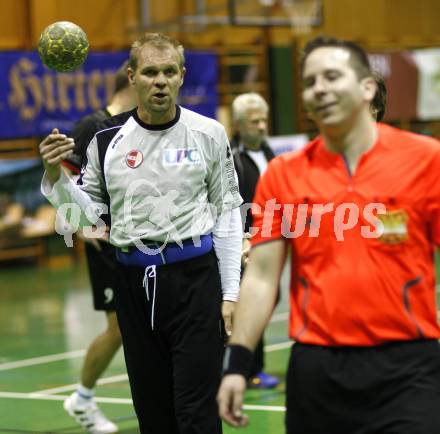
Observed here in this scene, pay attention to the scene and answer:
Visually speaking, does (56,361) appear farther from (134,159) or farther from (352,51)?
(352,51)

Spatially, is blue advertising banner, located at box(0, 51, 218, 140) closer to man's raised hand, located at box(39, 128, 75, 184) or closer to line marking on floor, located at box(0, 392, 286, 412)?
line marking on floor, located at box(0, 392, 286, 412)

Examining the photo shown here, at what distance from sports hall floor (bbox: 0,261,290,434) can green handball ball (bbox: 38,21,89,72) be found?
274cm

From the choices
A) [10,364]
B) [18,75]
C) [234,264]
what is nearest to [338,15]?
[18,75]

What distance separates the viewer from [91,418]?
7.09m

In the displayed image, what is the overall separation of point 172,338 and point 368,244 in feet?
5.64

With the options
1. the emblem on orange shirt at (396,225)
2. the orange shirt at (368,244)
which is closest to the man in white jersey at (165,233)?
the orange shirt at (368,244)

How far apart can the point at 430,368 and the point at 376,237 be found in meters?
0.46

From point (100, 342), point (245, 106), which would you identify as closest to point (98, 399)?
point (100, 342)

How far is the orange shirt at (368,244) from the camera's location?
3.50 metres

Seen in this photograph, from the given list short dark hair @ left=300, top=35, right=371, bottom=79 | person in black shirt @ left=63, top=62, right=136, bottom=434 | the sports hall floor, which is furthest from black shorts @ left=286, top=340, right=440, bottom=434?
person in black shirt @ left=63, top=62, right=136, bottom=434

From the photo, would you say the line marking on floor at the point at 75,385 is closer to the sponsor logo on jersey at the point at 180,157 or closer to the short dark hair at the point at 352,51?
the sponsor logo on jersey at the point at 180,157

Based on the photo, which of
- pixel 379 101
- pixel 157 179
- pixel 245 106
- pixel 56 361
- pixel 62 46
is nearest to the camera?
pixel 379 101

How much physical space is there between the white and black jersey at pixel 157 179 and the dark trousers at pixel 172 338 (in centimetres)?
20

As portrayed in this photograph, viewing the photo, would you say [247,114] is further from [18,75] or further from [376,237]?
[18,75]
